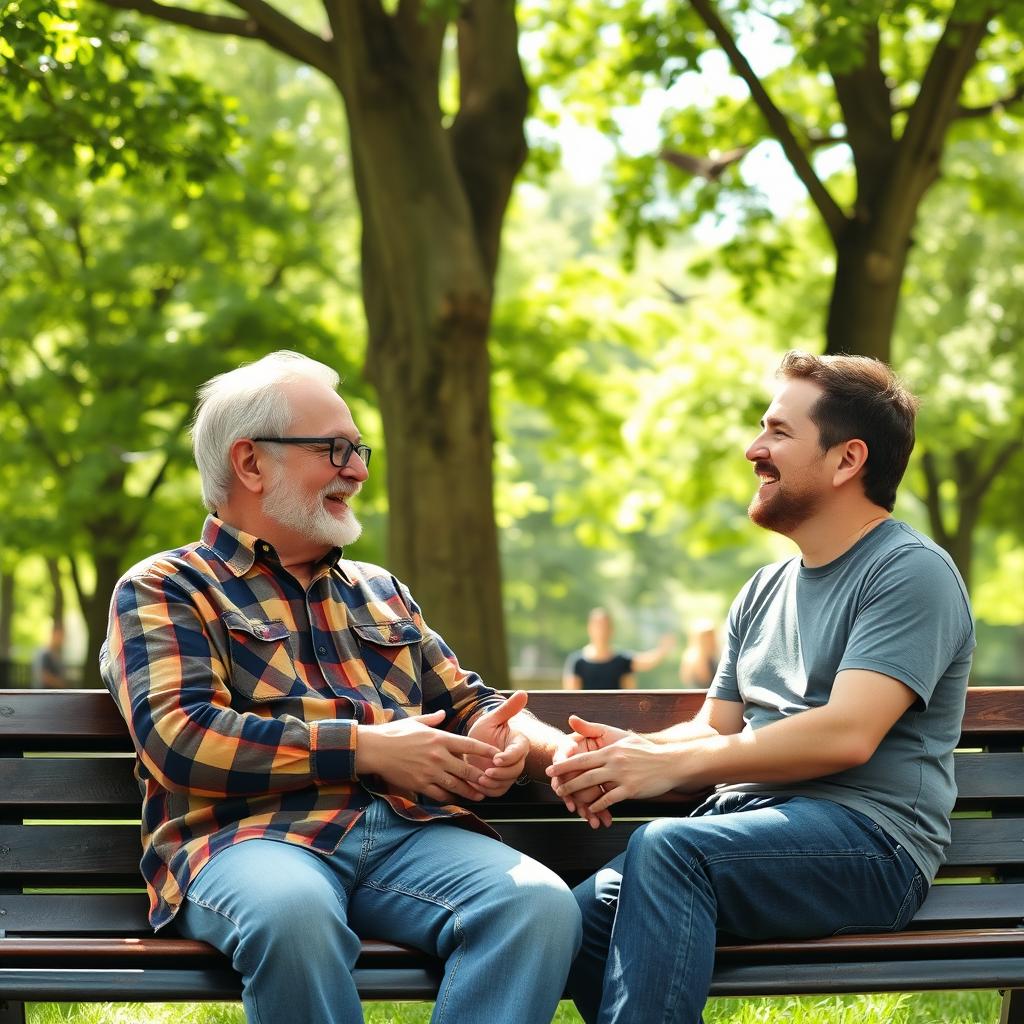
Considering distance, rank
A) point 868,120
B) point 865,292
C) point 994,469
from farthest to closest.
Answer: point 994,469 < point 868,120 < point 865,292

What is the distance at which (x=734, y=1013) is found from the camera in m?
4.48

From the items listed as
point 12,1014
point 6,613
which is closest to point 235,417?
point 12,1014

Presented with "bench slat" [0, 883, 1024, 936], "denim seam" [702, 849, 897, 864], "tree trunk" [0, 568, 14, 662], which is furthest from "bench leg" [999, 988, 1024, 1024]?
"tree trunk" [0, 568, 14, 662]

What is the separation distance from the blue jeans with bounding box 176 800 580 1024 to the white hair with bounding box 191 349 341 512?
3.31 ft

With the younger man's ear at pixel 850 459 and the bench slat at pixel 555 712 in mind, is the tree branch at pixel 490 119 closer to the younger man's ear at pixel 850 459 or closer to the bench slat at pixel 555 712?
the bench slat at pixel 555 712

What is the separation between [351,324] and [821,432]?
1626 cm

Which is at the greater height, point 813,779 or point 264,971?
point 813,779

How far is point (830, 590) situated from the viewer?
12.0 feet

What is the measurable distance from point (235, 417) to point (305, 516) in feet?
1.10

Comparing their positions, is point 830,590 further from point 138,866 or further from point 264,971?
point 138,866

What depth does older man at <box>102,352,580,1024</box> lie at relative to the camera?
3.11 metres

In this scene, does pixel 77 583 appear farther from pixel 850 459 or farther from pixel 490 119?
pixel 850 459

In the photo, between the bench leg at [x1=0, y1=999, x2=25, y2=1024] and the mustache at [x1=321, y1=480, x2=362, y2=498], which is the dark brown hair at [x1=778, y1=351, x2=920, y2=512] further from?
the bench leg at [x1=0, y1=999, x2=25, y2=1024]

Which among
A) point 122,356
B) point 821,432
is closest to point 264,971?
point 821,432
